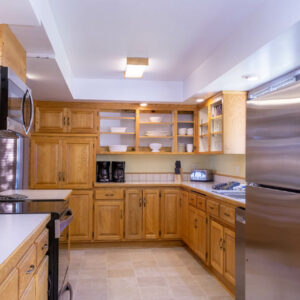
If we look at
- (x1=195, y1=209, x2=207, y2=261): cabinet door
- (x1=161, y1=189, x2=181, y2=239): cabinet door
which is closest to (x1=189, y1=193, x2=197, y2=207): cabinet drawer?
(x1=195, y1=209, x2=207, y2=261): cabinet door

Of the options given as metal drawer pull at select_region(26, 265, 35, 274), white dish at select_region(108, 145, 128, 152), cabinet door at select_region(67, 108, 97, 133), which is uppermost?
cabinet door at select_region(67, 108, 97, 133)

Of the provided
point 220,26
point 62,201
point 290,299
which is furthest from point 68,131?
point 290,299

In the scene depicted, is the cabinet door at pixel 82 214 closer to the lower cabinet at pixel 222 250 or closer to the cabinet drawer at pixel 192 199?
the cabinet drawer at pixel 192 199

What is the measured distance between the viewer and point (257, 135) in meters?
2.02

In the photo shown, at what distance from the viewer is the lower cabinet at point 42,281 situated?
1700 mm

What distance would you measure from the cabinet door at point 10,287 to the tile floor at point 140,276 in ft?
5.73

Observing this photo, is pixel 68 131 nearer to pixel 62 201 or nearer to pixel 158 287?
pixel 62 201

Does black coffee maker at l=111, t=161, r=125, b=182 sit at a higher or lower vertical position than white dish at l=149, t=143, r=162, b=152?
lower

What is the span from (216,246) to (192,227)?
2.79 feet

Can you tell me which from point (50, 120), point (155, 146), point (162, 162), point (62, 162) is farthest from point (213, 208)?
point (50, 120)

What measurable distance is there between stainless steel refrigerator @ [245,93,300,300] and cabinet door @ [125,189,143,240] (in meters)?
2.51

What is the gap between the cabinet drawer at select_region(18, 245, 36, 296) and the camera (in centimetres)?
138

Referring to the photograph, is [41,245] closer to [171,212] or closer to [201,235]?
[201,235]

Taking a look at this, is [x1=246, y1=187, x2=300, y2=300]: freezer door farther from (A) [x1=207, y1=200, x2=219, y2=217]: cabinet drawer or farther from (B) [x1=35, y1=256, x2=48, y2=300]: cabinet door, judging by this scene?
(B) [x1=35, y1=256, x2=48, y2=300]: cabinet door
